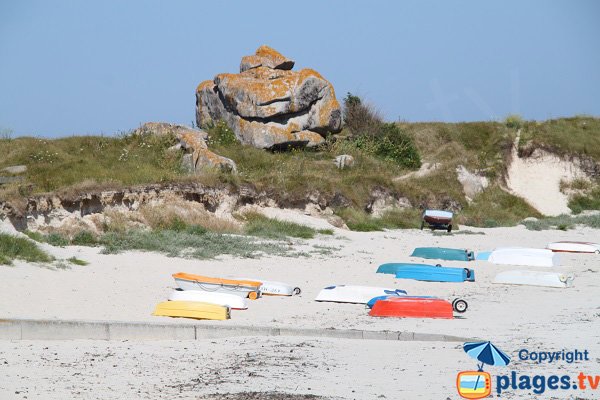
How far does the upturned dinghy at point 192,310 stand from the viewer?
11.8 metres

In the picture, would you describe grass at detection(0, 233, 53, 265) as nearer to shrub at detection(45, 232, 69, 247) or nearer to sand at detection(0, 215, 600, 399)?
sand at detection(0, 215, 600, 399)

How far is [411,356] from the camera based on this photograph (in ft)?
30.3

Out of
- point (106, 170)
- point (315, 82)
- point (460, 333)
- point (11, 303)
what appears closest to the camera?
point (460, 333)

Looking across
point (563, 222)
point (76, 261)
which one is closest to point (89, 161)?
point (76, 261)

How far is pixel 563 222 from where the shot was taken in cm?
2866

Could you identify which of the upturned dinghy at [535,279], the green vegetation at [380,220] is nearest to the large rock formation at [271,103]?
the green vegetation at [380,220]

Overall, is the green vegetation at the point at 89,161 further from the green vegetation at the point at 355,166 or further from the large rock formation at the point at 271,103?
the large rock formation at the point at 271,103

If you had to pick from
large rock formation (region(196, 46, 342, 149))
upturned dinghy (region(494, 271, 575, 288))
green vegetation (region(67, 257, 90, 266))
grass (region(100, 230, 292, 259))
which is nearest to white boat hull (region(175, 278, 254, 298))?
green vegetation (region(67, 257, 90, 266))

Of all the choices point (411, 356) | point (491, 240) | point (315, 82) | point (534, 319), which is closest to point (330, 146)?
point (315, 82)

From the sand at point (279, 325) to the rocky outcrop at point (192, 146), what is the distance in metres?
6.85

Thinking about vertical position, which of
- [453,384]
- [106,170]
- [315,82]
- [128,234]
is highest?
[315,82]

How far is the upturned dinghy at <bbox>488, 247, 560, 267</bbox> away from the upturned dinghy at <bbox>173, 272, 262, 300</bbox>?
747 centimetres

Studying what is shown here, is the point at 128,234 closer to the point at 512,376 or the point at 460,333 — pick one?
the point at 460,333

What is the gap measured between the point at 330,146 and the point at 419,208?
200 inches
